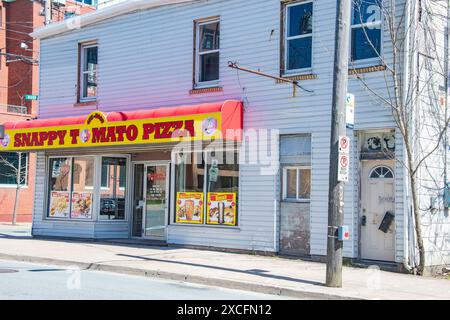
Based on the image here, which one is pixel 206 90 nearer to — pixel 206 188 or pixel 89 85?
pixel 206 188

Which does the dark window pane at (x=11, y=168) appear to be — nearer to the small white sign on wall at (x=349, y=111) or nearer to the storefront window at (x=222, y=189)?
the storefront window at (x=222, y=189)

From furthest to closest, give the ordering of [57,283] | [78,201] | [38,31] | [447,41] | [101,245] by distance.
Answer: [38,31] → [78,201] → [101,245] → [447,41] → [57,283]

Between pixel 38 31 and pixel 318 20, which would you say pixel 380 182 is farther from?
pixel 38 31

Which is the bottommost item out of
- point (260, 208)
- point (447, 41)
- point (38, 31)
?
point (260, 208)

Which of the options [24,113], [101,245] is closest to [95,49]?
[101,245]

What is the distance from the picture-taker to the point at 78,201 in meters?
19.3

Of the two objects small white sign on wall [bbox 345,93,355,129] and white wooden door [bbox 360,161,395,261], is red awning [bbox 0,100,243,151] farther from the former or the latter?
small white sign on wall [bbox 345,93,355,129]

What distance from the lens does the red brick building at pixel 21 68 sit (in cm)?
3325

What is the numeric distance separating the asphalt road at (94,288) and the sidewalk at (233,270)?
330 mm

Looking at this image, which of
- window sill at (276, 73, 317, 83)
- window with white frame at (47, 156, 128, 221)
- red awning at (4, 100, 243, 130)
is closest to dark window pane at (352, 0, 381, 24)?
window sill at (276, 73, 317, 83)

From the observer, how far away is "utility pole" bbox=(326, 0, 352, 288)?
10539 millimetres

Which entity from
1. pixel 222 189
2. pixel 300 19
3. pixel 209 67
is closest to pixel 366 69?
pixel 300 19

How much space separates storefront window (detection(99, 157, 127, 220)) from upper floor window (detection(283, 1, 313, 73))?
6606mm
